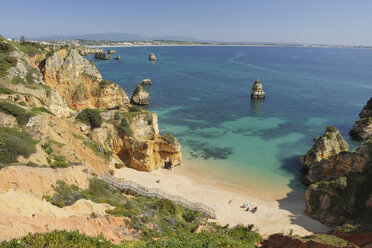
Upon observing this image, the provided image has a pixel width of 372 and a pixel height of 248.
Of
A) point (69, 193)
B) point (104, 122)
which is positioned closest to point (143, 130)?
point (104, 122)

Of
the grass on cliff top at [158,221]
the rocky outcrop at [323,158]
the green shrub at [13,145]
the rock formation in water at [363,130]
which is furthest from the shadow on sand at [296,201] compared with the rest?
the green shrub at [13,145]

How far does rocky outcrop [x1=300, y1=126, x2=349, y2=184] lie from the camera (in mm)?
30984

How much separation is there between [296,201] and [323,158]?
8418 millimetres

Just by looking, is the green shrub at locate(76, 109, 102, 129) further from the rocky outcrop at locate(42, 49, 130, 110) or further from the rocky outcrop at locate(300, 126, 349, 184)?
the rocky outcrop at locate(300, 126, 349, 184)

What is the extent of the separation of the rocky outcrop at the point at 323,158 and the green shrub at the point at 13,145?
32.1 meters

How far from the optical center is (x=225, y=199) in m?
28.3

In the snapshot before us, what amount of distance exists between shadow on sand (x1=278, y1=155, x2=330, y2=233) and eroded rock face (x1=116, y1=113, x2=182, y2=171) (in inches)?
600

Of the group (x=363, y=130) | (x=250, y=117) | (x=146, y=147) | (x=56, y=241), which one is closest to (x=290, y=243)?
(x=56, y=241)

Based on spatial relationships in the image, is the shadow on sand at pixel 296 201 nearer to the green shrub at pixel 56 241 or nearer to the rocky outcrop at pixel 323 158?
the rocky outcrop at pixel 323 158

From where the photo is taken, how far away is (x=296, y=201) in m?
28.9

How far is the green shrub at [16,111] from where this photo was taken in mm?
21906

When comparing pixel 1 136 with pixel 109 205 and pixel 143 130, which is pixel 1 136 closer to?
pixel 109 205

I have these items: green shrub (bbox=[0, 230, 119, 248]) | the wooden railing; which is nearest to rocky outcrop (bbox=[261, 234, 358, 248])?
the wooden railing

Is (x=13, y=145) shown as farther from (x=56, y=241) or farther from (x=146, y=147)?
(x=146, y=147)
